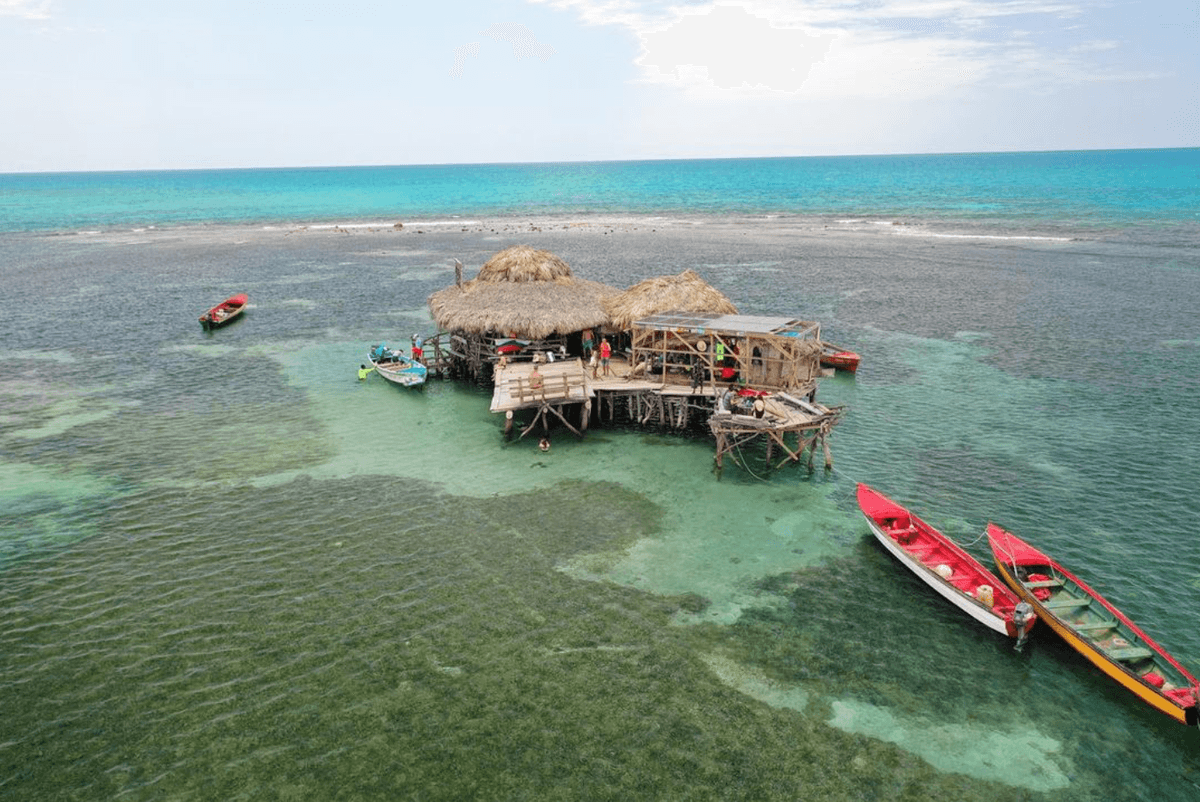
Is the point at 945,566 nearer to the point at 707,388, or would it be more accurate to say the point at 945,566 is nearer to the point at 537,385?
the point at 707,388

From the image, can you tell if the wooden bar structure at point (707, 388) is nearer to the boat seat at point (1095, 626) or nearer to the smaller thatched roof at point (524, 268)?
the smaller thatched roof at point (524, 268)

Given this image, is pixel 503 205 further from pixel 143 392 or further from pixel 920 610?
pixel 920 610

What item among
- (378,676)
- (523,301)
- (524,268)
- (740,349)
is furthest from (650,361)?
(378,676)

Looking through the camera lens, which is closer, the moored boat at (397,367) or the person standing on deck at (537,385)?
the person standing on deck at (537,385)

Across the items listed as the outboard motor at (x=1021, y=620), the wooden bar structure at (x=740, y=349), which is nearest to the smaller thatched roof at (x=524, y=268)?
the wooden bar structure at (x=740, y=349)

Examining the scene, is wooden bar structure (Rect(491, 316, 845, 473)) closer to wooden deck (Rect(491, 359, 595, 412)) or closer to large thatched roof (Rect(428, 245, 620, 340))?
wooden deck (Rect(491, 359, 595, 412))

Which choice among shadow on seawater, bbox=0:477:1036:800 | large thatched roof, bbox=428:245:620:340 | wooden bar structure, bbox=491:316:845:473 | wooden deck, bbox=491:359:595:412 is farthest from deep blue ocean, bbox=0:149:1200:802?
large thatched roof, bbox=428:245:620:340

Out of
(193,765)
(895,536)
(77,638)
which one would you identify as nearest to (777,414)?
(895,536)
